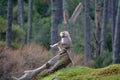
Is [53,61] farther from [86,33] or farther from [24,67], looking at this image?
[86,33]

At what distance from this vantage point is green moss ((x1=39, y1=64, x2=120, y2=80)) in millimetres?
9816

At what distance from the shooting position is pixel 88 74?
10.2m

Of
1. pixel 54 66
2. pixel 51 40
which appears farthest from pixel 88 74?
pixel 51 40

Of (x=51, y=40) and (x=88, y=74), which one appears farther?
(x=51, y=40)

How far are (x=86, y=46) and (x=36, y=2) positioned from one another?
24.2 meters

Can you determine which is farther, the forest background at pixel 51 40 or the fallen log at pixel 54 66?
the forest background at pixel 51 40

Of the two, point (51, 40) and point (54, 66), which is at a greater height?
point (54, 66)

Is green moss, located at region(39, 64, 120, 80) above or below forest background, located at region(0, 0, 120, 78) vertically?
above

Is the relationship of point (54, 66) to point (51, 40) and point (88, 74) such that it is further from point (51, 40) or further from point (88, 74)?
point (51, 40)

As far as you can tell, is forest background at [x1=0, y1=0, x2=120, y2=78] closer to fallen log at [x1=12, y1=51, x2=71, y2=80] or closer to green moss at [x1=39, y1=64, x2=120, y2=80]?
fallen log at [x1=12, y1=51, x2=71, y2=80]

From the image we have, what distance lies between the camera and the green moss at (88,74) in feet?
32.2

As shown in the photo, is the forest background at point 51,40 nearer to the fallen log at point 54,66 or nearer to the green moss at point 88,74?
the fallen log at point 54,66

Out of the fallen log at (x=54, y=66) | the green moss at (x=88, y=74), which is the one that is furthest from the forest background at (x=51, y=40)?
the green moss at (x=88, y=74)

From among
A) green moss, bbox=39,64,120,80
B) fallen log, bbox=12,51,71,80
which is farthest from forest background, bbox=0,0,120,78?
green moss, bbox=39,64,120,80
